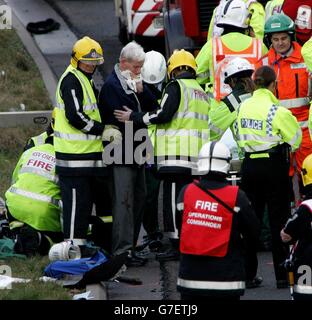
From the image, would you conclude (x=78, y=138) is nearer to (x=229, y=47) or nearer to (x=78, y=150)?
(x=78, y=150)

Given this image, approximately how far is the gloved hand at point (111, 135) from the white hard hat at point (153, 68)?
4.53 ft

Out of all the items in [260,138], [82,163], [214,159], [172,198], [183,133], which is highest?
[214,159]

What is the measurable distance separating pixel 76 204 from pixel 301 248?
3.20 metres

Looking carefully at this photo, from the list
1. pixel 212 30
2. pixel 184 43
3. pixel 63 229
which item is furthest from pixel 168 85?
pixel 184 43

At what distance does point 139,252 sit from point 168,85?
5.24ft

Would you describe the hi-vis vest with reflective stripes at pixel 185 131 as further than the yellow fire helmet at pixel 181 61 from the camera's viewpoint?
No

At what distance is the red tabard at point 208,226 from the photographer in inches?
394

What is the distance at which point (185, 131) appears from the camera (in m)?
13.2

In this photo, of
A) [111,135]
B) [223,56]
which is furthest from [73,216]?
[223,56]

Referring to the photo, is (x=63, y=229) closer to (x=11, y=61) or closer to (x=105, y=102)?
(x=105, y=102)

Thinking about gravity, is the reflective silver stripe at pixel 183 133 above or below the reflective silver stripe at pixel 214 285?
below

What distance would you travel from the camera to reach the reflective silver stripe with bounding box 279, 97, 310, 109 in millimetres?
13703

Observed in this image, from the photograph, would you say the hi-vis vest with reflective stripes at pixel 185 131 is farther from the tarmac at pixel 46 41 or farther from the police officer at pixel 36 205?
the tarmac at pixel 46 41

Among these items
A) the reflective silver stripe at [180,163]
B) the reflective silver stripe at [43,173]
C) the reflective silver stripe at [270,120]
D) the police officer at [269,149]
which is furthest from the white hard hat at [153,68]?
the reflective silver stripe at [270,120]
